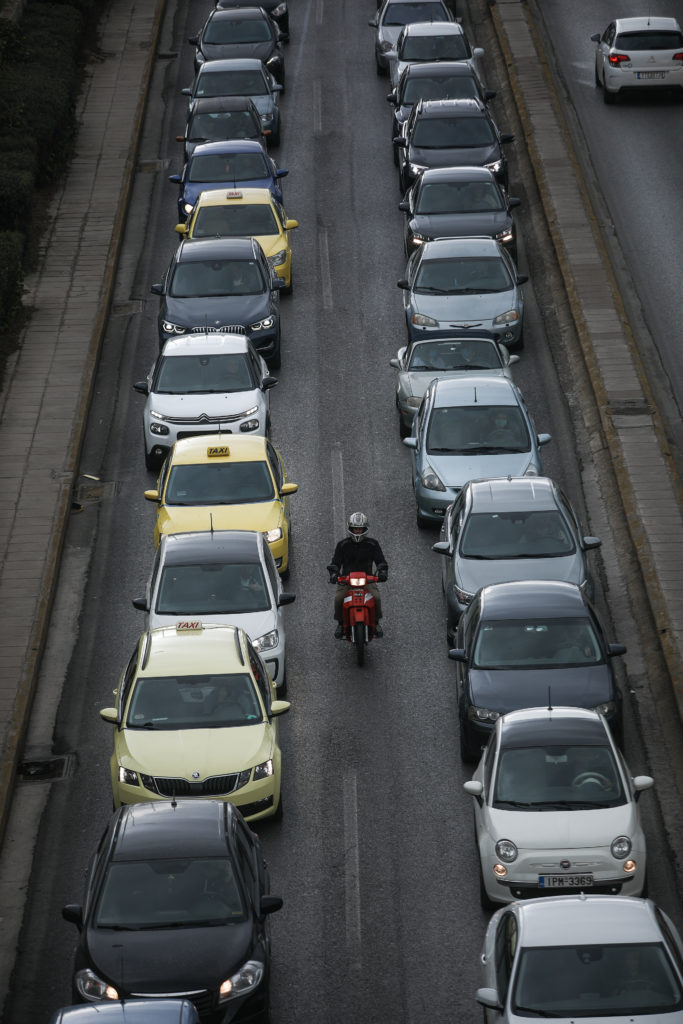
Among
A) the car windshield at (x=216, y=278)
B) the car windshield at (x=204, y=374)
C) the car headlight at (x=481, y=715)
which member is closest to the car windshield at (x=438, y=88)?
the car windshield at (x=216, y=278)

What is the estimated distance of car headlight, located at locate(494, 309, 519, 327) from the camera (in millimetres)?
26547

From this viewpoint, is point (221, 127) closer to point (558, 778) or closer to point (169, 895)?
point (558, 778)

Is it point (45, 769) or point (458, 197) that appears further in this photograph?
point (458, 197)

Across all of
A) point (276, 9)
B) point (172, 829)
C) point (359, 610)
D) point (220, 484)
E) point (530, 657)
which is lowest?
point (276, 9)

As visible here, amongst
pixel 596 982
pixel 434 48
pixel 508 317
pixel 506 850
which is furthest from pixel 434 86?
pixel 596 982

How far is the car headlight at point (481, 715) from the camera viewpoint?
16.4 metres

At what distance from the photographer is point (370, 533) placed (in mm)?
22438

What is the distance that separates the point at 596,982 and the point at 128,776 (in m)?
5.52

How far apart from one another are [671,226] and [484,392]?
10.5 meters

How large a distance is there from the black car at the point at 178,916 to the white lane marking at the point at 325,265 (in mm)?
17651

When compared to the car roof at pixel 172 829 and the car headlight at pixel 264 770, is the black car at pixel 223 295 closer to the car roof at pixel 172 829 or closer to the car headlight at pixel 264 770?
the car headlight at pixel 264 770

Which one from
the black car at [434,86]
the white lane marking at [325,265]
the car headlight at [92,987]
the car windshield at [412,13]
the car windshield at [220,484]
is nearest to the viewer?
the car headlight at [92,987]

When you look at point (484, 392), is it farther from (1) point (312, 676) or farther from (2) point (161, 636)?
(2) point (161, 636)

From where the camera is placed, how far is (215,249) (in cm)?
2770
